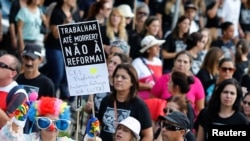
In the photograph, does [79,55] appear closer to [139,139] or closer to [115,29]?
[139,139]

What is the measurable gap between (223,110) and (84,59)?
6.00 ft

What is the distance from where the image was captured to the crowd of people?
7.71 metres

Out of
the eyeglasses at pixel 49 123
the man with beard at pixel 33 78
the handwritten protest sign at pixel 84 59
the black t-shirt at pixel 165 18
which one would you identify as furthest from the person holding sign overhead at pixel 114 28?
the eyeglasses at pixel 49 123

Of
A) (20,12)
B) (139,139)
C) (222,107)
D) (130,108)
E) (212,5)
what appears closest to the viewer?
(139,139)

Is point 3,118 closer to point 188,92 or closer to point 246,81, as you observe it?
point 188,92

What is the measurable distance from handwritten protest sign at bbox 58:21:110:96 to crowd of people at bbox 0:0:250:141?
22 cm

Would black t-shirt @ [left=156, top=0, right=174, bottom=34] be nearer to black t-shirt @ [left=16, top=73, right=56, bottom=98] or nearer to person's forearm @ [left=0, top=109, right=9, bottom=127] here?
black t-shirt @ [left=16, top=73, right=56, bottom=98]

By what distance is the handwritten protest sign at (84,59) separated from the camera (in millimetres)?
8352

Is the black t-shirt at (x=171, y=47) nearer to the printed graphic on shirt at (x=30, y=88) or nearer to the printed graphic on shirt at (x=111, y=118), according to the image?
the printed graphic on shirt at (x=30, y=88)

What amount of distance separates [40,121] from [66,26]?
1652 millimetres

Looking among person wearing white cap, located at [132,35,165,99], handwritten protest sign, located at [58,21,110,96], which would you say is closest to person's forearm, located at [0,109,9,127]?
handwritten protest sign, located at [58,21,110,96]

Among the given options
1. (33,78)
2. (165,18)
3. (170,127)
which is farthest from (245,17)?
(170,127)

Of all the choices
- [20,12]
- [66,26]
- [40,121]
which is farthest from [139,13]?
[40,121]

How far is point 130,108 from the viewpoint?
8938mm
